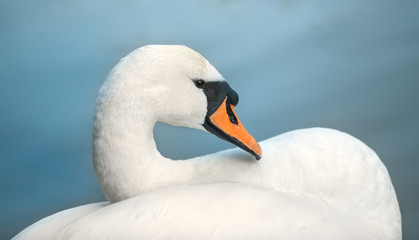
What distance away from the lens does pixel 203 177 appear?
248 centimetres

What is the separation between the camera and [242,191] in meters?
2.24

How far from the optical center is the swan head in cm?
229

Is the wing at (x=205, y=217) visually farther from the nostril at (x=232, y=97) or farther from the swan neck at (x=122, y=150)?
the nostril at (x=232, y=97)

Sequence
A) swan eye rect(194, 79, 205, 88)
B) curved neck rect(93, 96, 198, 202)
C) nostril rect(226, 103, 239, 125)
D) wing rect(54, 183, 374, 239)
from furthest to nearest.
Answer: nostril rect(226, 103, 239, 125) < swan eye rect(194, 79, 205, 88) < curved neck rect(93, 96, 198, 202) < wing rect(54, 183, 374, 239)

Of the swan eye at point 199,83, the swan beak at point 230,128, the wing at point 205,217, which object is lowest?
the wing at point 205,217

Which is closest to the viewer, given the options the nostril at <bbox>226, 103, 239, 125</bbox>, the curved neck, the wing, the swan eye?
the wing

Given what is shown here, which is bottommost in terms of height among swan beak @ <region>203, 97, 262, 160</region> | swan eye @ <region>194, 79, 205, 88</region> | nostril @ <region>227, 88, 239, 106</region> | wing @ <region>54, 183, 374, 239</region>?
wing @ <region>54, 183, 374, 239</region>

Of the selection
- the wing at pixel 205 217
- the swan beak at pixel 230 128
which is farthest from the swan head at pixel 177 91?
the wing at pixel 205 217

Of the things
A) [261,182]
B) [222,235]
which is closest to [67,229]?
[222,235]

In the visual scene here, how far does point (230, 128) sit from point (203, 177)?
0.82 ft

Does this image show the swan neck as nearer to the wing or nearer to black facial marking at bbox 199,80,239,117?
the wing

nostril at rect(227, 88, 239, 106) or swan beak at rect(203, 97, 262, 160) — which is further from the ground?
nostril at rect(227, 88, 239, 106)

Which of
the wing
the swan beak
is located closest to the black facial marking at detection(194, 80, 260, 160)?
the swan beak

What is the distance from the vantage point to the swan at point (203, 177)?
7.03 ft
